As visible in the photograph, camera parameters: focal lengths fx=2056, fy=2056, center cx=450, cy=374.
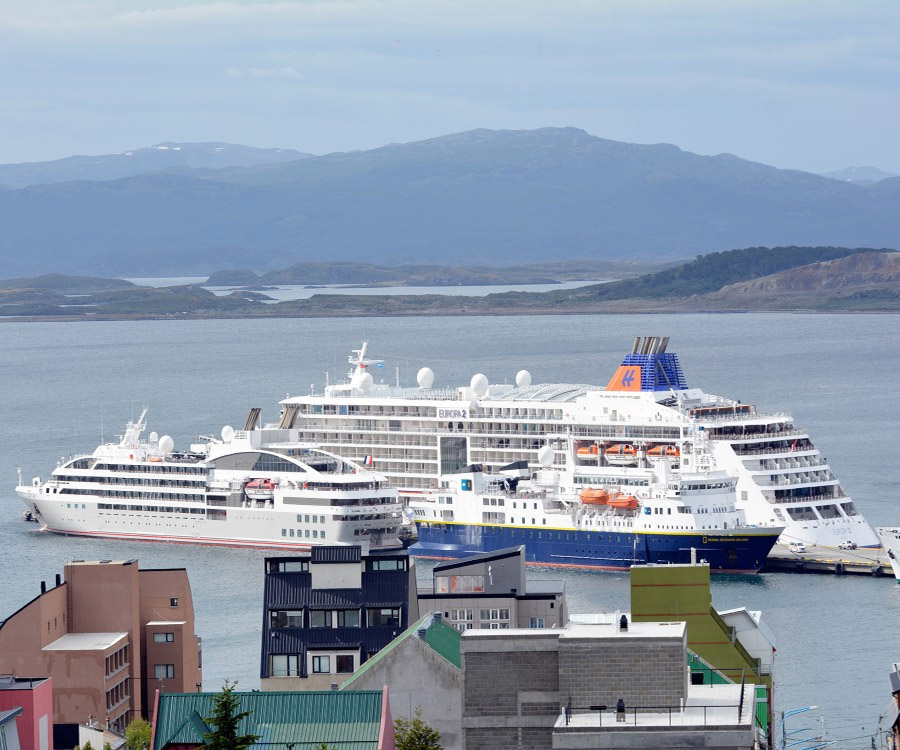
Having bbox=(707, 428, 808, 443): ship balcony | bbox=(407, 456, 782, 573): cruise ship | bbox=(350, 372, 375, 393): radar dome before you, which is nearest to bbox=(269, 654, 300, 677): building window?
bbox=(407, 456, 782, 573): cruise ship

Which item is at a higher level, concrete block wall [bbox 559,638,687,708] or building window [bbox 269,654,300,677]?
concrete block wall [bbox 559,638,687,708]

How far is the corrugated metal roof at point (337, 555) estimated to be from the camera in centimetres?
2086

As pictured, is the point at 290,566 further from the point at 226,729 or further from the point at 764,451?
the point at 764,451

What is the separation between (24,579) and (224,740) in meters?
33.1

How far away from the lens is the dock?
4500cm

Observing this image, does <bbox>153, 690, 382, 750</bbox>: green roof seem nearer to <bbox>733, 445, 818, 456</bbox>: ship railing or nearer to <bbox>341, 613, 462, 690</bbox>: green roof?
<bbox>341, 613, 462, 690</bbox>: green roof

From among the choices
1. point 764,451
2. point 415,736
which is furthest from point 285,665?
point 764,451

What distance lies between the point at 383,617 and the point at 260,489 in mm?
32213

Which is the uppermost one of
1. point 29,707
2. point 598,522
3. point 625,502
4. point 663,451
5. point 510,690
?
point 510,690

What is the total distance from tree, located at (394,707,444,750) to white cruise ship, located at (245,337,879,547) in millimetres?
33634

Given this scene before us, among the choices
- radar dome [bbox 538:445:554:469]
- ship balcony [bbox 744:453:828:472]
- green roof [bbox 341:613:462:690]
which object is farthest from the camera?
radar dome [bbox 538:445:554:469]

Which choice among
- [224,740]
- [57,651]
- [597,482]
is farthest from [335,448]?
[224,740]

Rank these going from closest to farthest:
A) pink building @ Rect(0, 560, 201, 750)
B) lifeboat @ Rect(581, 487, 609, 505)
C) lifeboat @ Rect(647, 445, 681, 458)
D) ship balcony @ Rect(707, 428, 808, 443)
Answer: pink building @ Rect(0, 560, 201, 750), lifeboat @ Rect(581, 487, 609, 505), ship balcony @ Rect(707, 428, 808, 443), lifeboat @ Rect(647, 445, 681, 458)

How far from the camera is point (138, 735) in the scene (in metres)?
18.7
